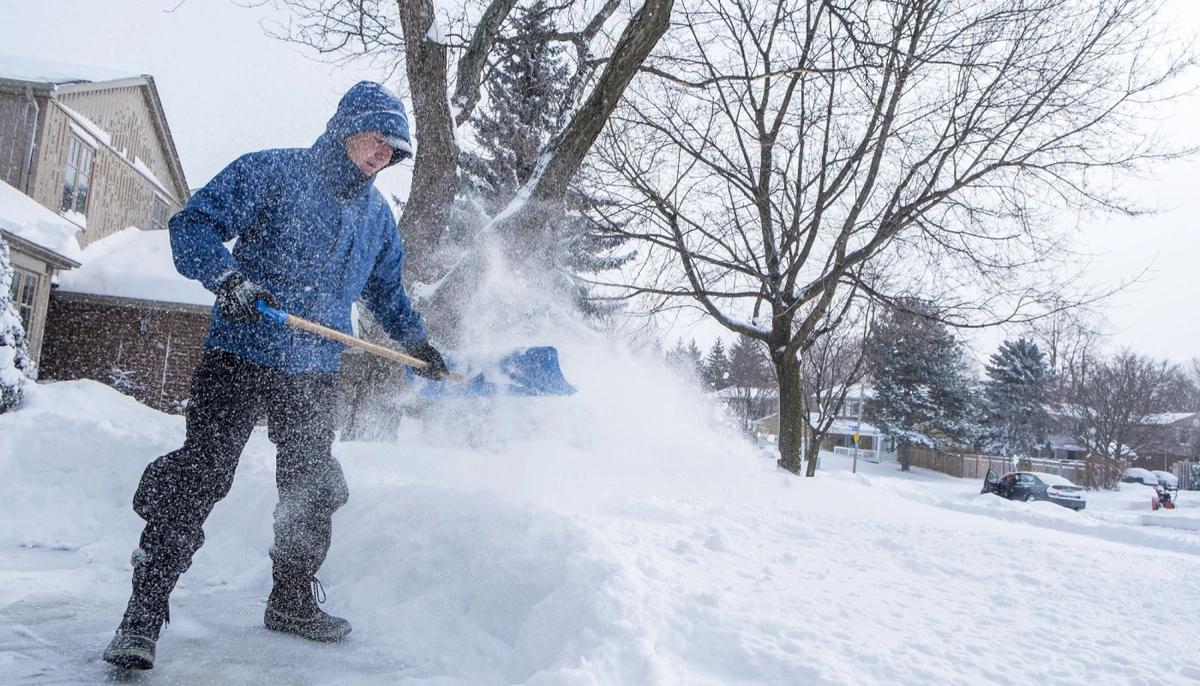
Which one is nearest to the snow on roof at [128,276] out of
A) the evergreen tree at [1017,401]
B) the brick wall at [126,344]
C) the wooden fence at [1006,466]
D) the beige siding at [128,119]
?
the brick wall at [126,344]

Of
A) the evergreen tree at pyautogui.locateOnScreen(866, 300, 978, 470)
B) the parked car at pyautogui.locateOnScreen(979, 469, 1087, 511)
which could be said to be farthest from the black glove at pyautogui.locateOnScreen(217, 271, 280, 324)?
the evergreen tree at pyautogui.locateOnScreen(866, 300, 978, 470)

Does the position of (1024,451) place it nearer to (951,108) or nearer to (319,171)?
(951,108)

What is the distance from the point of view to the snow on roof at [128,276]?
41.1 ft

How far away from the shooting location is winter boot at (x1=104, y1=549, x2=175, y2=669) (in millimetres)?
1875

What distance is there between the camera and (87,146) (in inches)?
496

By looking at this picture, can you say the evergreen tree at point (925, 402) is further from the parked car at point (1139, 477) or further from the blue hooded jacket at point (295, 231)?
the blue hooded jacket at point (295, 231)

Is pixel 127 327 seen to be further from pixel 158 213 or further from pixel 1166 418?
pixel 1166 418

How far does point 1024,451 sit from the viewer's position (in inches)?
1460

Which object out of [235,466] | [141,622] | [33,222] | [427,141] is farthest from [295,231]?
[33,222]

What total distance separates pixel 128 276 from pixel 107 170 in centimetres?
218

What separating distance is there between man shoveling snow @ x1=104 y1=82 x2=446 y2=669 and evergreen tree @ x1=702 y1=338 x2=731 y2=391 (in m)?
46.3

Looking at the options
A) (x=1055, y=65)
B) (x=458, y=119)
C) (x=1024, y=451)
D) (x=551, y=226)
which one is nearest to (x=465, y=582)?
(x=551, y=226)

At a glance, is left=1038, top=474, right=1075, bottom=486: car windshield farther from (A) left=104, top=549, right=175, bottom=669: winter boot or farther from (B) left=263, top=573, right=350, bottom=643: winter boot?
(A) left=104, top=549, right=175, bottom=669: winter boot

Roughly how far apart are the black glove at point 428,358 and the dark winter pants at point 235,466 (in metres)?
0.49
